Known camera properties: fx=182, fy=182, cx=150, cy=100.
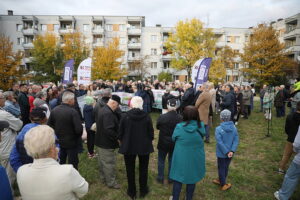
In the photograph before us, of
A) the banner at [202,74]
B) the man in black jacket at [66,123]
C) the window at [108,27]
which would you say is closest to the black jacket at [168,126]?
the man in black jacket at [66,123]

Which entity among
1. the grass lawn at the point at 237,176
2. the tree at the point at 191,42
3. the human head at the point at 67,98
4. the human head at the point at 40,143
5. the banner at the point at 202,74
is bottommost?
the grass lawn at the point at 237,176

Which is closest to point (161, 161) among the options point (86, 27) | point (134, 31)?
point (134, 31)

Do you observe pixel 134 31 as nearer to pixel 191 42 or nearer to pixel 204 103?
pixel 191 42

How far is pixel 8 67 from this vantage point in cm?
1814

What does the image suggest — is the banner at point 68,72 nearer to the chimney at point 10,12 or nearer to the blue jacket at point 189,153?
the blue jacket at point 189,153

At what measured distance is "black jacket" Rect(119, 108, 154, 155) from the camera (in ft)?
11.6

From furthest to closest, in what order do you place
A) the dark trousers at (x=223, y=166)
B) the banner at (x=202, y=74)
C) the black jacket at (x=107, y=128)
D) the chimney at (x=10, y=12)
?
the chimney at (x=10, y=12) < the banner at (x=202, y=74) < the dark trousers at (x=223, y=166) < the black jacket at (x=107, y=128)

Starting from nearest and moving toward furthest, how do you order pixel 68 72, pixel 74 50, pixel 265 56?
1. pixel 68 72
2. pixel 265 56
3. pixel 74 50

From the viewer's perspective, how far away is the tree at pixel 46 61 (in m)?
24.5

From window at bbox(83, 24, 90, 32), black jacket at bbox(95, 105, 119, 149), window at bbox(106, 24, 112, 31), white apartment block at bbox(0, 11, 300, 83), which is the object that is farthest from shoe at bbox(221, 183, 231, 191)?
window at bbox(83, 24, 90, 32)

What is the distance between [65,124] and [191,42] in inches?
1092

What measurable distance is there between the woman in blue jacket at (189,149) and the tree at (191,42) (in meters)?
25.8

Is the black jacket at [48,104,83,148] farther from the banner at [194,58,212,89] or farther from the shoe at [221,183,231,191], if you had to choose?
the banner at [194,58,212,89]

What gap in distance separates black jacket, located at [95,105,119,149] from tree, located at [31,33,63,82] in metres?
24.6
